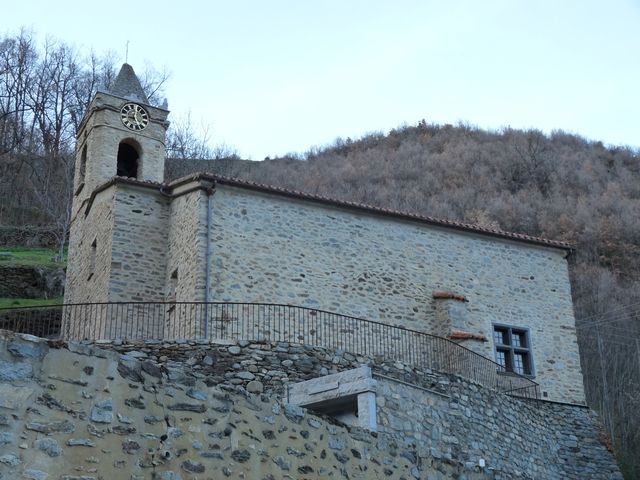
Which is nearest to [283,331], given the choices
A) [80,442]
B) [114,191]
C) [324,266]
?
[324,266]

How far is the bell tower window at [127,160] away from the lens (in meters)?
24.2

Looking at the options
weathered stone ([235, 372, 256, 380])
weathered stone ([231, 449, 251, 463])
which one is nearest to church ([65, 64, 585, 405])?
weathered stone ([235, 372, 256, 380])

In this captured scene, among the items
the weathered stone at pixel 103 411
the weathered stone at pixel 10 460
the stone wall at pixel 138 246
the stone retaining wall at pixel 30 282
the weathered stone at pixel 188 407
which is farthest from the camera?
the stone retaining wall at pixel 30 282

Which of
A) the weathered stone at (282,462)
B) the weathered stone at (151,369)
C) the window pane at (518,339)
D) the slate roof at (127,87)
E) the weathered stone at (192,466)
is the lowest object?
the weathered stone at (282,462)

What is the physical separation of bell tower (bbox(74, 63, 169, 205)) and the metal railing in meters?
4.19

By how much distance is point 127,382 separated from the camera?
715cm

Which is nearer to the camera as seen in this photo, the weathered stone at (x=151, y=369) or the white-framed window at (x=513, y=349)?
the weathered stone at (x=151, y=369)

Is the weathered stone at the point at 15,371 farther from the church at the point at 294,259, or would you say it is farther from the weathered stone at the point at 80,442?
the church at the point at 294,259

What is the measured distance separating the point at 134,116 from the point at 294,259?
7201mm

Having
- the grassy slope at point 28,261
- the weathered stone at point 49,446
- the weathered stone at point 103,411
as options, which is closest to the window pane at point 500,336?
the grassy slope at point 28,261

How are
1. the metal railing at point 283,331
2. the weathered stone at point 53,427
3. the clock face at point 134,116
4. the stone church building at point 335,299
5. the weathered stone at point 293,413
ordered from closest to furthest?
the weathered stone at point 53,427
the weathered stone at point 293,413
the stone church building at point 335,299
the metal railing at point 283,331
the clock face at point 134,116

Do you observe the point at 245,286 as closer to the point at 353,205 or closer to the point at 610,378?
the point at 353,205

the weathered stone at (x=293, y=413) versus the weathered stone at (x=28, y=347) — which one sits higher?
the weathered stone at (x=28, y=347)

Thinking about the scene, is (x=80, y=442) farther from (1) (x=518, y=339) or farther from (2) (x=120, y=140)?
(2) (x=120, y=140)
